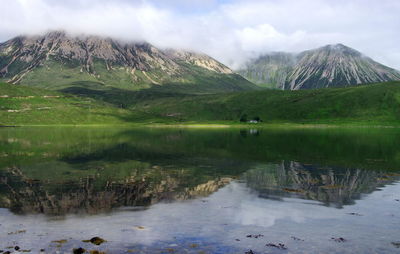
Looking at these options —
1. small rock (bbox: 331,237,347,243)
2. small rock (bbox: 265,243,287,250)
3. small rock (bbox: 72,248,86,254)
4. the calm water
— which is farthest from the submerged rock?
small rock (bbox: 331,237,347,243)

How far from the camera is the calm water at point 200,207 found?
2573cm

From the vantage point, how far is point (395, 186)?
1881 inches

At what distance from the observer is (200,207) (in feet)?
117

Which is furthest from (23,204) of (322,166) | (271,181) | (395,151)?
(395,151)

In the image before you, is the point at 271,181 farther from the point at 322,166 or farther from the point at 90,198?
the point at 90,198

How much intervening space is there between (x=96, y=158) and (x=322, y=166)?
41805 millimetres

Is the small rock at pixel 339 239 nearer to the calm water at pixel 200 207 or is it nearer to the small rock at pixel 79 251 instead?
the calm water at pixel 200 207

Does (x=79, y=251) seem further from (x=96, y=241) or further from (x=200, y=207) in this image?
(x=200, y=207)

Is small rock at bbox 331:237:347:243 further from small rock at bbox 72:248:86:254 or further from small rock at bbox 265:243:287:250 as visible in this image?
small rock at bbox 72:248:86:254

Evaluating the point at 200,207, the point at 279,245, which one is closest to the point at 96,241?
the point at 279,245

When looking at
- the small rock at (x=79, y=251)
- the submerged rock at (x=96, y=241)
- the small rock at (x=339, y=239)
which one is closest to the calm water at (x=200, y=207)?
the small rock at (x=339, y=239)

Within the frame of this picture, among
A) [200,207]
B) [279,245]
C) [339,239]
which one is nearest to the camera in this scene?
[279,245]

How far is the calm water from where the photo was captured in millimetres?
25734

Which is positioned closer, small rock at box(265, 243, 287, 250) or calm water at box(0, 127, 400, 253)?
small rock at box(265, 243, 287, 250)
